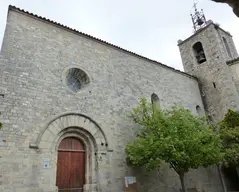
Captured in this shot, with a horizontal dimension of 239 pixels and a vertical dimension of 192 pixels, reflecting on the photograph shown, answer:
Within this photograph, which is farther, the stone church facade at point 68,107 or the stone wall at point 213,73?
the stone wall at point 213,73

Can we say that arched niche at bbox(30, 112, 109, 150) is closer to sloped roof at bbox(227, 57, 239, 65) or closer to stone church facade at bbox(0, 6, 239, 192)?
stone church facade at bbox(0, 6, 239, 192)

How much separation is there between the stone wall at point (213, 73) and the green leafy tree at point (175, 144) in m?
5.64

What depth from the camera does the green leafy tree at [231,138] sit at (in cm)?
1056

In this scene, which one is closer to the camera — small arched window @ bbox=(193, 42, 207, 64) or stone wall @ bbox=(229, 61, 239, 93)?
stone wall @ bbox=(229, 61, 239, 93)

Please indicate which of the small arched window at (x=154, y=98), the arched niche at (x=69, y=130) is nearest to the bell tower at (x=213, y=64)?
the small arched window at (x=154, y=98)

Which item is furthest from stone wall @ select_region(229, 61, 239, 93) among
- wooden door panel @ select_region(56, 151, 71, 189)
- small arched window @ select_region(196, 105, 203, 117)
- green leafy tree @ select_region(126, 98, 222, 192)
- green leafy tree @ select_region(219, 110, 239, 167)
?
wooden door panel @ select_region(56, 151, 71, 189)

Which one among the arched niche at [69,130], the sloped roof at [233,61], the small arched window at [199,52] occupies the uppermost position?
the small arched window at [199,52]

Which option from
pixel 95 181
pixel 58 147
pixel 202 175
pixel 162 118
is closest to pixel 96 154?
pixel 95 181

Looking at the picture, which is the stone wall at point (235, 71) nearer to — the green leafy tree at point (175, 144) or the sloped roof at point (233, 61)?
the sloped roof at point (233, 61)

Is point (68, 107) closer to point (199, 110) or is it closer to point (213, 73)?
point (199, 110)

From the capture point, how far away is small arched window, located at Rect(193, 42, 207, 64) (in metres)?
16.3

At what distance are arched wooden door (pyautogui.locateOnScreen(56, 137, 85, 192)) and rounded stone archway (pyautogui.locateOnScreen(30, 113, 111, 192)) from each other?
195mm

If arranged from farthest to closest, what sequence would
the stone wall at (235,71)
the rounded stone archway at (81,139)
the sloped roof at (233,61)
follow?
1. the sloped roof at (233,61)
2. the stone wall at (235,71)
3. the rounded stone archway at (81,139)

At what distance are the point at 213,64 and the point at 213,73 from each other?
0.69 meters
